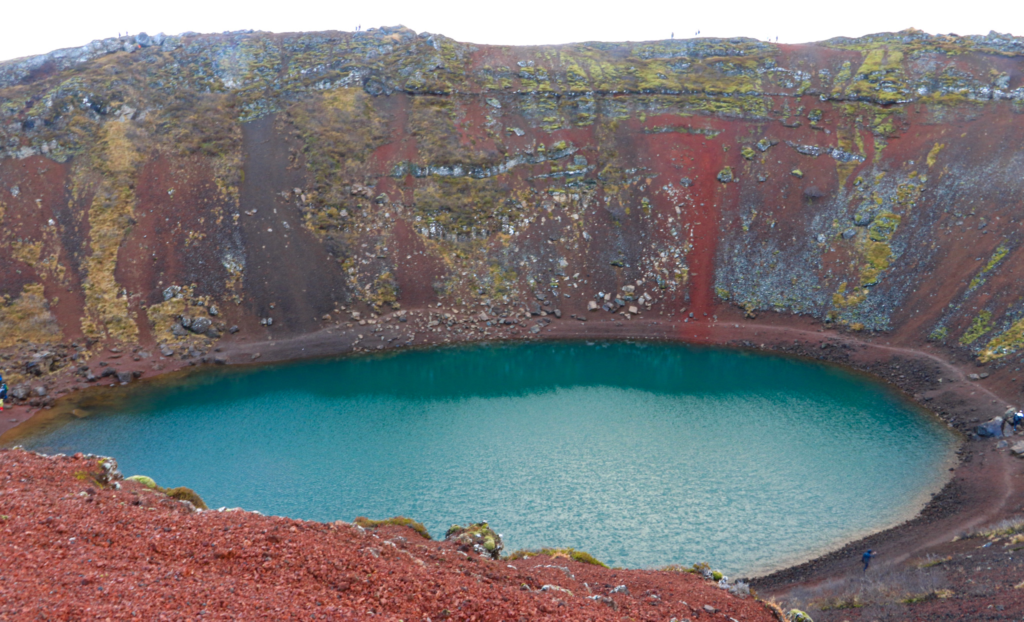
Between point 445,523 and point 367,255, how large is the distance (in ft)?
133

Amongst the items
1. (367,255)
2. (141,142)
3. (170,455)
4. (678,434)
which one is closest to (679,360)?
(678,434)

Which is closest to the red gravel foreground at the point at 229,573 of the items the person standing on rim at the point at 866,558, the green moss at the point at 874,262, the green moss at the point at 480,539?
the green moss at the point at 480,539

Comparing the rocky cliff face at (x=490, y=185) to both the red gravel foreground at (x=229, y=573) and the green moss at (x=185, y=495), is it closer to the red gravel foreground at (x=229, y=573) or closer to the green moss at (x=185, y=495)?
the green moss at (x=185, y=495)

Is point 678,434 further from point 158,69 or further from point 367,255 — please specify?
point 158,69

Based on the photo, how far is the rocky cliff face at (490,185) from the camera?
200 ft

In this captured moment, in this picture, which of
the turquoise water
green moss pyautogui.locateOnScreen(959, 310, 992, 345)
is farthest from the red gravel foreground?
green moss pyautogui.locateOnScreen(959, 310, 992, 345)

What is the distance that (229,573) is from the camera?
15.0 meters

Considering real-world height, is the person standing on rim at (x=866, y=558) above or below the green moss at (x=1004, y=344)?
below

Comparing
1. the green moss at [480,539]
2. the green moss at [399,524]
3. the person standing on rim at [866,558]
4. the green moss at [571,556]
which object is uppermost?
the green moss at [480,539]

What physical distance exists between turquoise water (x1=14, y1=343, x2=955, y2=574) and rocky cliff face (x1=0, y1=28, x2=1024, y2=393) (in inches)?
346

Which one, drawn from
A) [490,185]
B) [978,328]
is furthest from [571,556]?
[490,185]

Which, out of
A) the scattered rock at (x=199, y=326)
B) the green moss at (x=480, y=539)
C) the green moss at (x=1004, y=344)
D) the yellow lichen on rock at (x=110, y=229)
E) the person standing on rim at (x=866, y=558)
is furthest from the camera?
the scattered rock at (x=199, y=326)

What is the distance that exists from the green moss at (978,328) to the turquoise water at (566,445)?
8403 millimetres

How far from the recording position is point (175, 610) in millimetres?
12680
